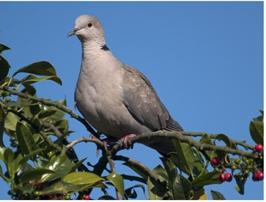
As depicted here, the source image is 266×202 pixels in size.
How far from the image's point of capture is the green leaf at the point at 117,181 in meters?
→ 3.22

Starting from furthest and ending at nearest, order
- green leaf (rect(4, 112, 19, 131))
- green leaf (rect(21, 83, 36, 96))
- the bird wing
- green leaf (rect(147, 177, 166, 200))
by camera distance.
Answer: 1. the bird wing
2. green leaf (rect(21, 83, 36, 96))
3. green leaf (rect(4, 112, 19, 131))
4. green leaf (rect(147, 177, 166, 200))

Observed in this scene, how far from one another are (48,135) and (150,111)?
6.18 ft

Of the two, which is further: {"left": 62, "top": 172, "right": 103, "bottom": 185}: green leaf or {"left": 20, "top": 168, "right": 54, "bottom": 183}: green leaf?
{"left": 62, "top": 172, "right": 103, "bottom": 185}: green leaf

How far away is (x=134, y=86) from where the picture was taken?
5.43 m

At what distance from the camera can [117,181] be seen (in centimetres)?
325

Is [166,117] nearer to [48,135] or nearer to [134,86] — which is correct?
[134,86]

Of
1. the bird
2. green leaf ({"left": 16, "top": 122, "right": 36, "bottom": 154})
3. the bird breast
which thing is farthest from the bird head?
green leaf ({"left": 16, "top": 122, "right": 36, "bottom": 154})

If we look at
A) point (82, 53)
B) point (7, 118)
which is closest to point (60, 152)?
point (7, 118)

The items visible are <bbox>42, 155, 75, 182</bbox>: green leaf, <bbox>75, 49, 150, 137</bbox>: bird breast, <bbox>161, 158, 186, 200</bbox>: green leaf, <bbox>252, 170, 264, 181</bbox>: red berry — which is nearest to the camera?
<bbox>252, 170, 264, 181</bbox>: red berry

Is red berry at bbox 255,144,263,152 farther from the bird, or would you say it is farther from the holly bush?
the bird

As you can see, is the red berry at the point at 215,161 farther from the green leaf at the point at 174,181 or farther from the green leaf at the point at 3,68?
the green leaf at the point at 3,68

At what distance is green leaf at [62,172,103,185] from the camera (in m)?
3.20

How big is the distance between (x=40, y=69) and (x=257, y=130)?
5.32 ft

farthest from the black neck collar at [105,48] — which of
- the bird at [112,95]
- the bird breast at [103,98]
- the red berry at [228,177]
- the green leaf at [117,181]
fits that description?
the red berry at [228,177]
